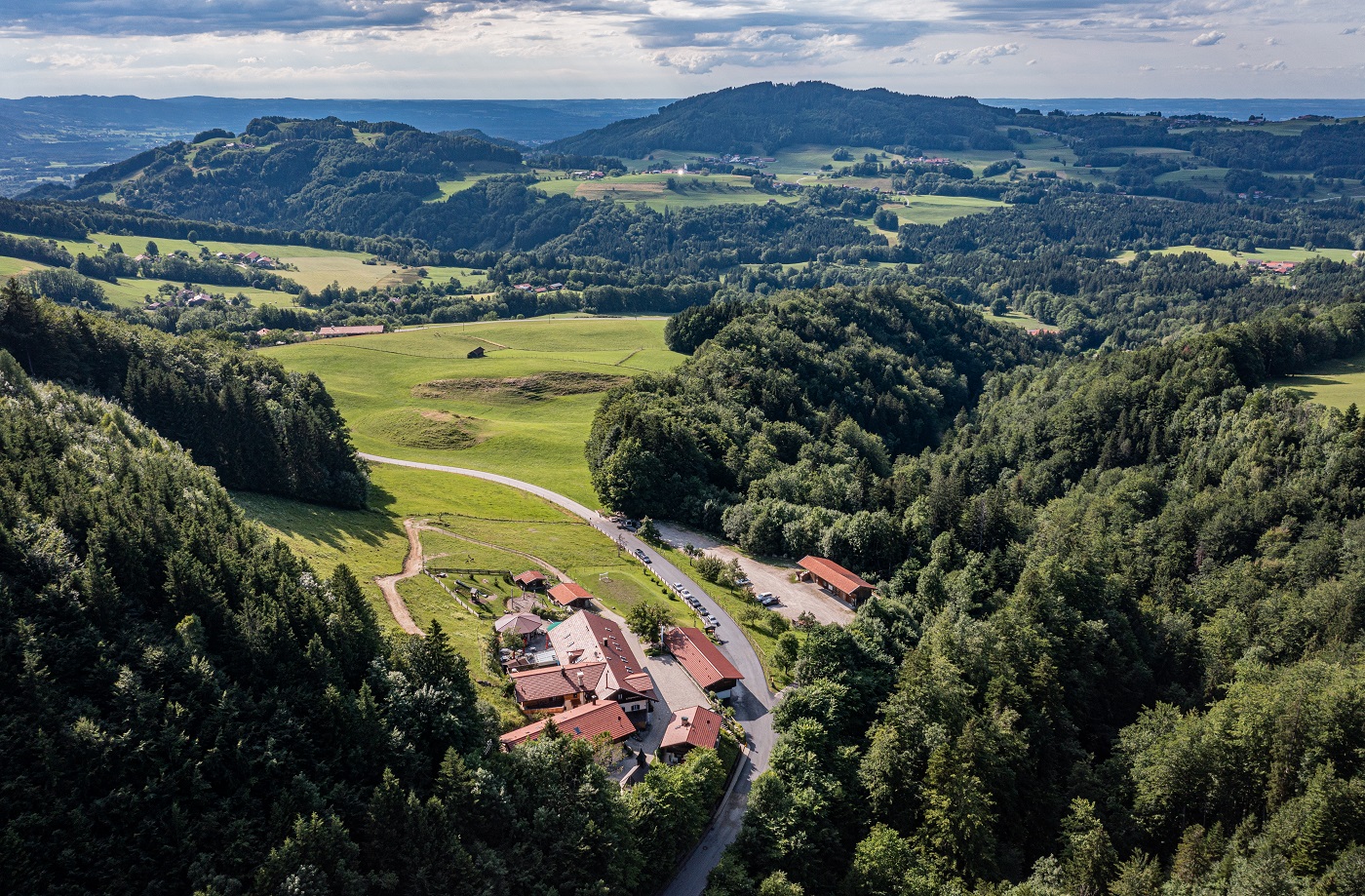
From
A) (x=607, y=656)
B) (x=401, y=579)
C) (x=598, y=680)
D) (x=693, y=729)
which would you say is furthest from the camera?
(x=401, y=579)

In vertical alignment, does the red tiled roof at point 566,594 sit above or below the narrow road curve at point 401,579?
below

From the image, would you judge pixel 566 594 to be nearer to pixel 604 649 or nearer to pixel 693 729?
pixel 604 649

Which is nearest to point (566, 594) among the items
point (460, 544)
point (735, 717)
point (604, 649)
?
point (604, 649)

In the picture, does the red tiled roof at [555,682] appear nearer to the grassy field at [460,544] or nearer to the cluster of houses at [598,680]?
the cluster of houses at [598,680]

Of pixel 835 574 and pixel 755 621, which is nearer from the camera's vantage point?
pixel 755 621

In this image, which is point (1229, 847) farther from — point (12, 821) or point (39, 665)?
point (39, 665)

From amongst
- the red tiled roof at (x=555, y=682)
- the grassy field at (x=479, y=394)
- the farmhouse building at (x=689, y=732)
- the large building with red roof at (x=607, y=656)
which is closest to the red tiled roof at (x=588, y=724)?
the large building with red roof at (x=607, y=656)
